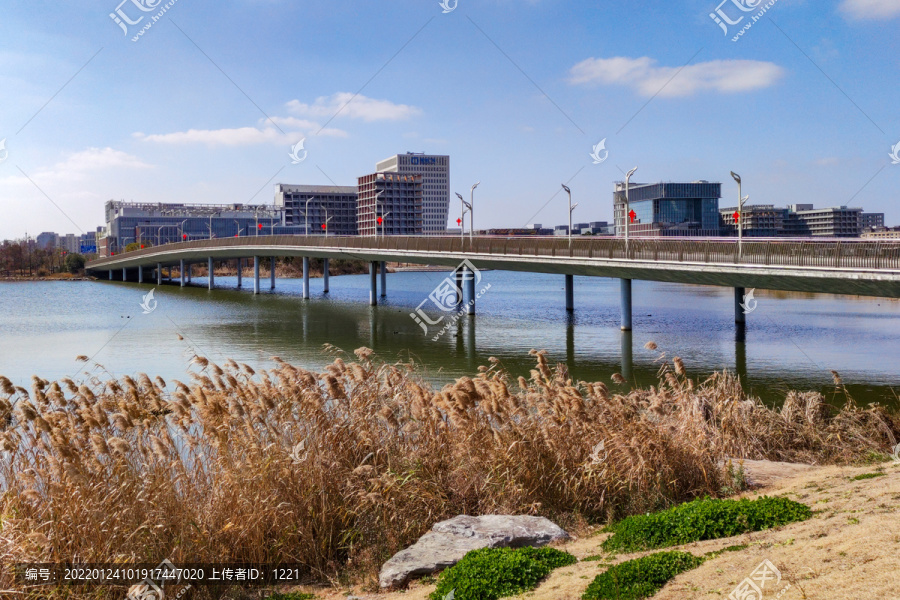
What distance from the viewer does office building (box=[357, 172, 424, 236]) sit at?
166m

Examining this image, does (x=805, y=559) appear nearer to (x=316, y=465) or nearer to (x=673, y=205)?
(x=316, y=465)

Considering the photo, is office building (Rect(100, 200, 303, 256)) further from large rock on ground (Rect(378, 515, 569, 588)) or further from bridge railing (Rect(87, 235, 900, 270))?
large rock on ground (Rect(378, 515, 569, 588))

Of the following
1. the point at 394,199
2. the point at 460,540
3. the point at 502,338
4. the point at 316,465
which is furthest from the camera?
the point at 394,199

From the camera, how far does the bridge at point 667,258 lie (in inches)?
1081

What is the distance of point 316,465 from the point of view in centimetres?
902

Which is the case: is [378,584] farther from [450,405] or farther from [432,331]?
[432,331]

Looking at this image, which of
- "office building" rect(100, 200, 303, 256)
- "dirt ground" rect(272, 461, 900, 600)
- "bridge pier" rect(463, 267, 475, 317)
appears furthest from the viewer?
"office building" rect(100, 200, 303, 256)

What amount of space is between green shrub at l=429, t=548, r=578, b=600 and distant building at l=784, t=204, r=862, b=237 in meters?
121

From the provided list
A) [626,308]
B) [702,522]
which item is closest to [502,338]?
[626,308]

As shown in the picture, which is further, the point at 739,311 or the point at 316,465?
the point at 739,311

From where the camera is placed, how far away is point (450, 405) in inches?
384

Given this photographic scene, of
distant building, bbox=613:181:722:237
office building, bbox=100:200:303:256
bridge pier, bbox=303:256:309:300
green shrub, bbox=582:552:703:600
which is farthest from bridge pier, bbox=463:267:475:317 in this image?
office building, bbox=100:200:303:256

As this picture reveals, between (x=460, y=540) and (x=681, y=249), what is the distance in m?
30.0

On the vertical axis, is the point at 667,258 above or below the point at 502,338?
above
